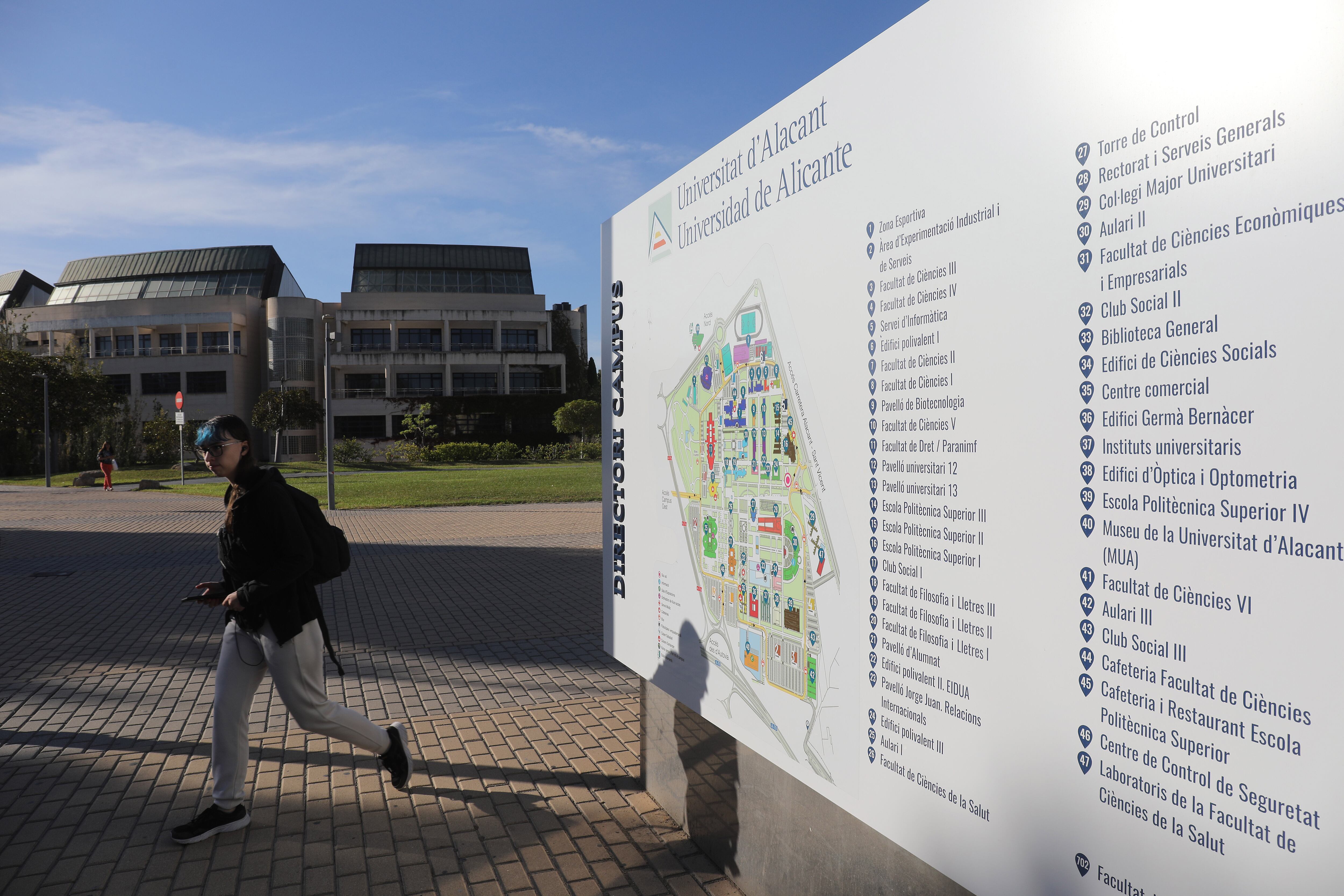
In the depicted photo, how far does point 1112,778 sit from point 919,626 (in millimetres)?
589

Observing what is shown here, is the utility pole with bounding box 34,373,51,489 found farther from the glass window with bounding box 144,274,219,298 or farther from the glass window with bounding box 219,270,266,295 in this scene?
the glass window with bounding box 144,274,219,298

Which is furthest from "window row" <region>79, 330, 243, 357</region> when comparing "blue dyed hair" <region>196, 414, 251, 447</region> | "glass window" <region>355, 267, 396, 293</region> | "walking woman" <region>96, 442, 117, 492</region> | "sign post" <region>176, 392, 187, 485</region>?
"blue dyed hair" <region>196, 414, 251, 447</region>

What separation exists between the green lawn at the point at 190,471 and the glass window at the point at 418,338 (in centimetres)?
1960

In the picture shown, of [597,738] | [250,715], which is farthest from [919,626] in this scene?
[250,715]

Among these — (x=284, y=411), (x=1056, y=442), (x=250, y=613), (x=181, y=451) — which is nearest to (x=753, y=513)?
(x=1056, y=442)

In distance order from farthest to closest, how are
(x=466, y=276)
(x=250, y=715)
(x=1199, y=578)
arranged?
1. (x=466, y=276)
2. (x=250, y=715)
3. (x=1199, y=578)

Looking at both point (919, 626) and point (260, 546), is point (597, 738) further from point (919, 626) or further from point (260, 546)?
point (919, 626)

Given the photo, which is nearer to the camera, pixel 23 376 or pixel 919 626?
pixel 919 626

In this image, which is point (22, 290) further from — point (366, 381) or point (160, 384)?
point (366, 381)

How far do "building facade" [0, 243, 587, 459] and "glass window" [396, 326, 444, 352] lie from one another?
106 mm

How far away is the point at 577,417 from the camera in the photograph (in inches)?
2162

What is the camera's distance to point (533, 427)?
64812mm

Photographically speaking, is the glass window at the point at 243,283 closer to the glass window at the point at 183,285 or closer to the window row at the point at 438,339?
the glass window at the point at 183,285

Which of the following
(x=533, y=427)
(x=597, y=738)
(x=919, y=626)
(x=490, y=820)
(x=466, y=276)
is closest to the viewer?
(x=919, y=626)
